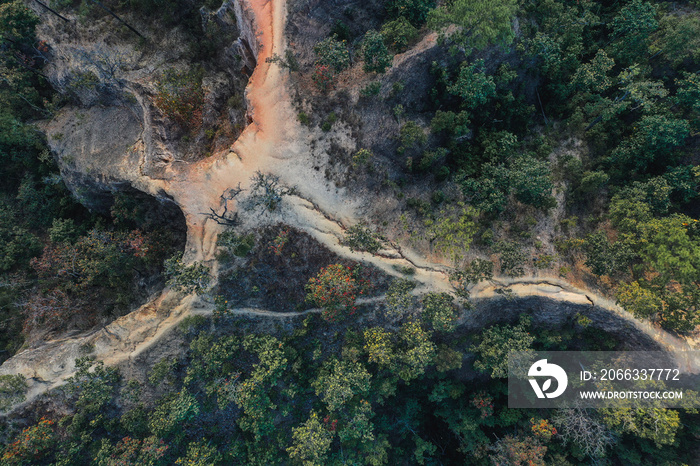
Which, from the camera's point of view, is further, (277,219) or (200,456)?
(200,456)

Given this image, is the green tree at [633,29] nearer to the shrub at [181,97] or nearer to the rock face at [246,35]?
the rock face at [246,35]

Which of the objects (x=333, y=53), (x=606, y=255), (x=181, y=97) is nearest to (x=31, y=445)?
(x=181, y=97)

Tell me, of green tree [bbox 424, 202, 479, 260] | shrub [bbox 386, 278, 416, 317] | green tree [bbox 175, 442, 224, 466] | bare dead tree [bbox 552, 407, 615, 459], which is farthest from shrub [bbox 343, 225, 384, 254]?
bare dead tree [bbox 552, 407, 615, 459]

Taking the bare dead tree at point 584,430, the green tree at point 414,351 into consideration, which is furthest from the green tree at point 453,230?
the bare dead tree at point 584,430

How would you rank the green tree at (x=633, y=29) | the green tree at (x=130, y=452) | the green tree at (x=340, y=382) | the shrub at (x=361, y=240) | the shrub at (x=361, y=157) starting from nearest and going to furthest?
1. the green tree at (x=130, y=452)
2. the green tree at (x=340, y=382)
3. the shrub at (x=361, y=240)
4. the shrub at (x=361, y=157)
5. the green tree at (x=633, y=29)

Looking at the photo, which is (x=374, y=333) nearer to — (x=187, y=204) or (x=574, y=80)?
(x=187, y=204)

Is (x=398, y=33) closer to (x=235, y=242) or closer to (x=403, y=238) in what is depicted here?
(x=403, y=238)

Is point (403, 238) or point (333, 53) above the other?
point (333, 53)
